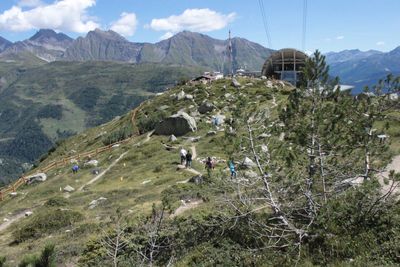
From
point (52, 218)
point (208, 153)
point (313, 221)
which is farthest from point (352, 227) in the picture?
point (208, 153)

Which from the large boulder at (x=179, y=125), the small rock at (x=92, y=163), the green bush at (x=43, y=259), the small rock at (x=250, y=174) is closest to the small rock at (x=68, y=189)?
the small rock at (x=92, y=163)

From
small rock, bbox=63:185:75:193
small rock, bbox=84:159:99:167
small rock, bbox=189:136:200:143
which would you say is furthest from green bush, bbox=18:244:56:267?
small rock, bbox=84:159:99:167

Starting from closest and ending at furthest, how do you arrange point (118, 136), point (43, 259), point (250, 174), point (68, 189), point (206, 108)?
point (43, 259), point (250, 174), point (68, 189), point (206, 108), point (118, 136)

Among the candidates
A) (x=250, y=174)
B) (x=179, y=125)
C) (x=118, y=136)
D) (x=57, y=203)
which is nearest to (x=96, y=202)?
(x=57, y=203)

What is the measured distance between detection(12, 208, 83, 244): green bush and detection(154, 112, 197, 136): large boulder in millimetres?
26663

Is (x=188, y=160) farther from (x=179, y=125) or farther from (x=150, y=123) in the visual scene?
(x=150, y=123)

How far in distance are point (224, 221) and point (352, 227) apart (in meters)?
3.95

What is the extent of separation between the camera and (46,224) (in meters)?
23.8

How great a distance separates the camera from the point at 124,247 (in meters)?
15.8

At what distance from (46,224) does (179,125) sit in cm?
2869

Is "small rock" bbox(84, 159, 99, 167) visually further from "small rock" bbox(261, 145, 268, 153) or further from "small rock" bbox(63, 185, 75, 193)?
"small rock" bbox(261, 145, 268, 153)

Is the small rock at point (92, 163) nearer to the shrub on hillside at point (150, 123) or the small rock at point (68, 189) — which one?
the small rock at point (68, 189)

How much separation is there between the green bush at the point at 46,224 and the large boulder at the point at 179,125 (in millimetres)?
26663

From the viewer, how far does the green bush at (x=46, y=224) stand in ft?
74.7
